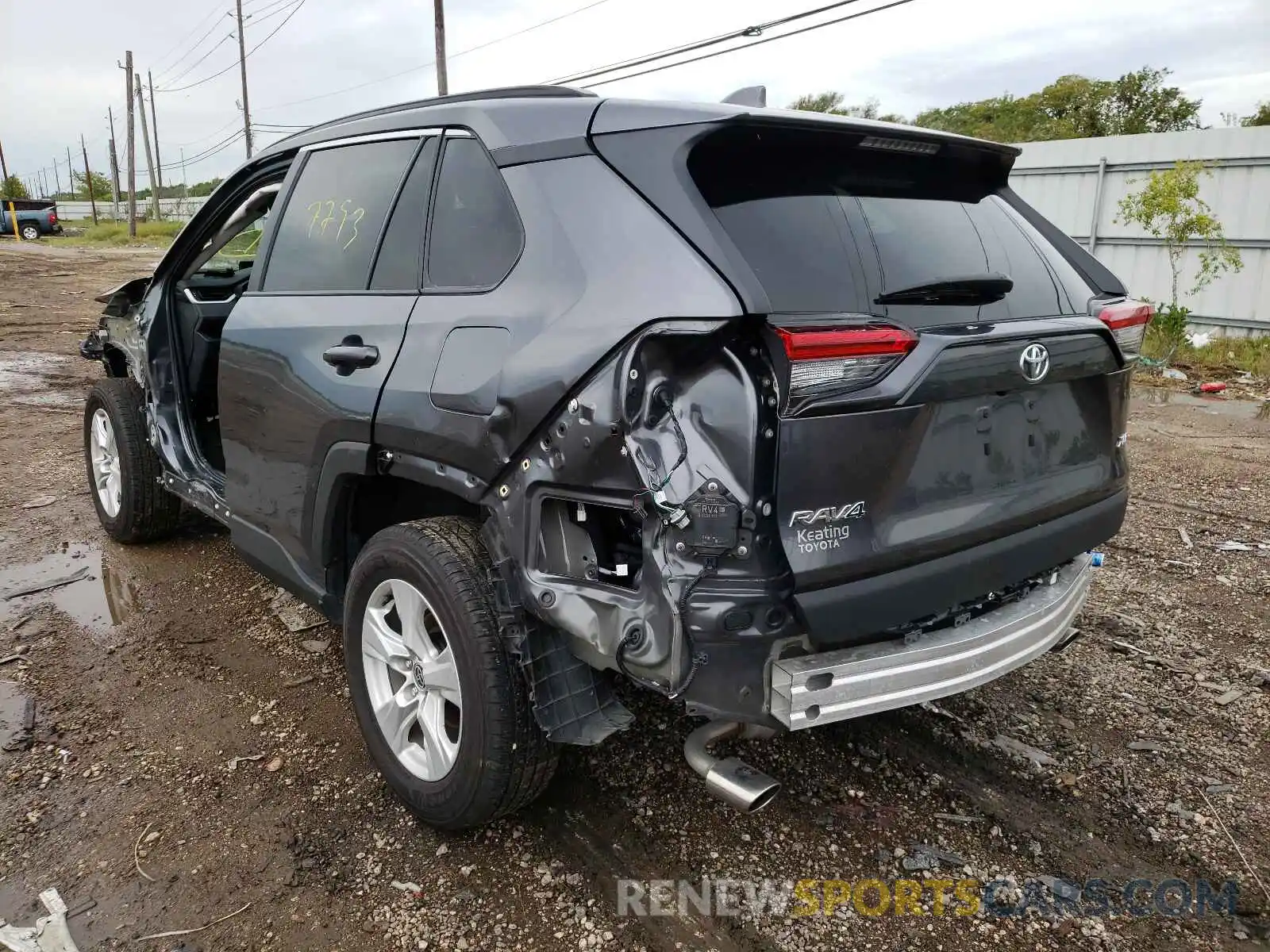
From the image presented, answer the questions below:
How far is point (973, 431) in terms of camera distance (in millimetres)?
2225

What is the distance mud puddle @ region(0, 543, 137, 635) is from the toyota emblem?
3.89 metres

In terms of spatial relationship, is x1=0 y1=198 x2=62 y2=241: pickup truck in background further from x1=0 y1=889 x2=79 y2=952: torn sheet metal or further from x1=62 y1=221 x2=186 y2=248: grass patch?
x1=0 y1=889 x2=79 y2=952: torn sheet metal

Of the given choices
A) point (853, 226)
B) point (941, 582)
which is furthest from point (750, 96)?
point (941, 582)

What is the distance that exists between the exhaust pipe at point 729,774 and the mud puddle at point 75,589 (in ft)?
10.1

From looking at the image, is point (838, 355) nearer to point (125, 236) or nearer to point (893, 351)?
point (893, 351)

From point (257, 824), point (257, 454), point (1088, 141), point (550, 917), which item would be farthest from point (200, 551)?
point (1088, 141)

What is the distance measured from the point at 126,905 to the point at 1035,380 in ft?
9.09

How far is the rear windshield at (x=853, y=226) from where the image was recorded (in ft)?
6.91

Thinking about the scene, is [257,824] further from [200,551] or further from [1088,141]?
[1088,141]

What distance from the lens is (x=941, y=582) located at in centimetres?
218

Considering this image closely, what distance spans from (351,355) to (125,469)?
8.72 feet

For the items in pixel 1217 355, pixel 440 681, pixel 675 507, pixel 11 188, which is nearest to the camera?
pixel 675 507

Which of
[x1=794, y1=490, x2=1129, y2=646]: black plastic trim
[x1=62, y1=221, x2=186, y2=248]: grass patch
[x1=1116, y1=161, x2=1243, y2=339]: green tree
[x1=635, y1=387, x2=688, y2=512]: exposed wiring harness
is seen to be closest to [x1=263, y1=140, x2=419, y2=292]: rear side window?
[x1=635, y1=387, x2=688, y2=512]: exposed wiring harness

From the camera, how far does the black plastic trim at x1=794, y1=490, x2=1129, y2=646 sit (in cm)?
200
